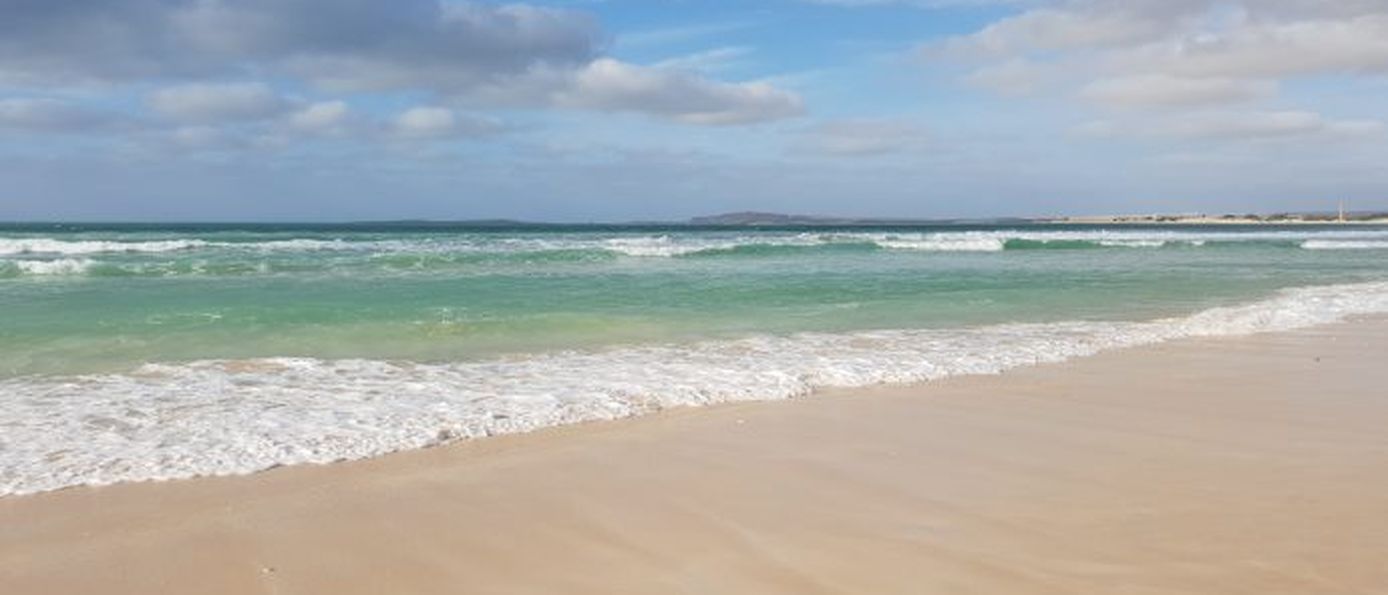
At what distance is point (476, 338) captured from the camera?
10289 mm

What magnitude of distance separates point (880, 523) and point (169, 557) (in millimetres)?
2617

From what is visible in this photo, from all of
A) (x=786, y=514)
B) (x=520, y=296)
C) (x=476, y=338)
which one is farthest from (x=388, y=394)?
(x=520, y=296)

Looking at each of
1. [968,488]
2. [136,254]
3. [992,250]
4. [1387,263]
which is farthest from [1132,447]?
[992,250]

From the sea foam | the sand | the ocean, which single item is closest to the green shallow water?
the ocean

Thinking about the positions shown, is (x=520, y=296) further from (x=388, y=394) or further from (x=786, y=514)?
(x=786, y=514)

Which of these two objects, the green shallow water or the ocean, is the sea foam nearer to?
the ocean

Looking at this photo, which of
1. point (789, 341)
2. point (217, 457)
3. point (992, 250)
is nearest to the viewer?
point (217, 457)

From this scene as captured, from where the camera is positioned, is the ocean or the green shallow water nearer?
the ocean

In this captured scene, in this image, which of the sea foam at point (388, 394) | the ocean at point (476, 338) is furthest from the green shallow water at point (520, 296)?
the sea foam at point (388, 394)

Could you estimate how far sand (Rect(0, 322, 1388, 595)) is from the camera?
3537 millimetres

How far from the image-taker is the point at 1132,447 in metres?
5.51

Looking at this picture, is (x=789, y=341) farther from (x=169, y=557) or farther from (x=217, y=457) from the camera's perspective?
(x=169, y=557)

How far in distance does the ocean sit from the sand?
2.15 ft

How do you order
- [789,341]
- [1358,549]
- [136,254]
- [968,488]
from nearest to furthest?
1. [1358,549]
2. [968,488]
3. [789,341]
4. [136,254]
